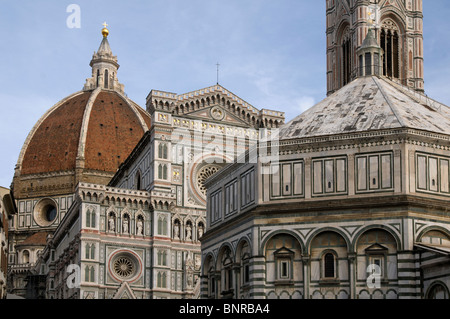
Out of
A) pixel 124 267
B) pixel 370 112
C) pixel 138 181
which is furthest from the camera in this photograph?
pixel 138 181

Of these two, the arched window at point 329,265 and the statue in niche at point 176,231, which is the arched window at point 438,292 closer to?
the arched window at point 329,265

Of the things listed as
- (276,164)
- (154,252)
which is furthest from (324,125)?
(154,252)

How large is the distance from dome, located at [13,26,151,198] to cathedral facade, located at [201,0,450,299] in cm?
7470

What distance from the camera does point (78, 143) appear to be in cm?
11162

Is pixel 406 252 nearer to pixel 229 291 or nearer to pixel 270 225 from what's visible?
pixel 270 225

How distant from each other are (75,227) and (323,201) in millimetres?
35923

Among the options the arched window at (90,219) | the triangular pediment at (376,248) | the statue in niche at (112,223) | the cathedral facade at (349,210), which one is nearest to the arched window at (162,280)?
the statue in niche at (112,223)

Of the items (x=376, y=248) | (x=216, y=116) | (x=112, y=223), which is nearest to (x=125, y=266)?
(x=112, y=223)

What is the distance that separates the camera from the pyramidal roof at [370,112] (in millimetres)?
35781

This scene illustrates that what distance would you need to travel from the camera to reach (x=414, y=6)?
73.8m

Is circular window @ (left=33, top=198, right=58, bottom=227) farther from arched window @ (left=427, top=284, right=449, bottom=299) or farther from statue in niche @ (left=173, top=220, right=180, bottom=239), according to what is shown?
arched window @ (left=427, top=284, right=449, bottom=299)

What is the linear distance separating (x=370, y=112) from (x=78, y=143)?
7927 centimetres

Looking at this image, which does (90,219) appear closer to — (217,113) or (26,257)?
(217,113)

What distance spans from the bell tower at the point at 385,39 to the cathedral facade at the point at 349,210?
110ft
